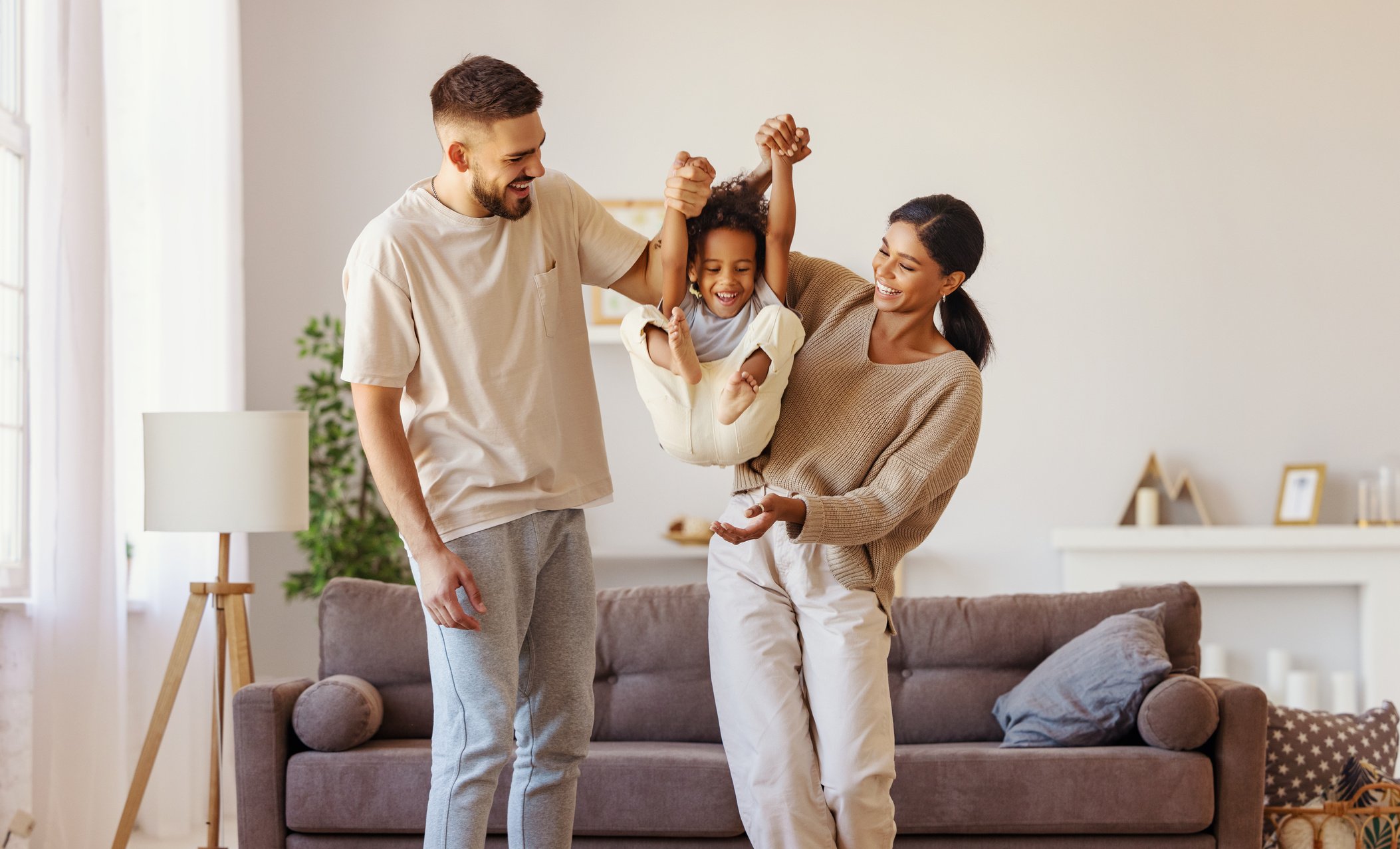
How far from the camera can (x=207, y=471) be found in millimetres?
3027

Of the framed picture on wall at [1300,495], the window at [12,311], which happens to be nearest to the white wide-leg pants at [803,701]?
the window at [12,311]

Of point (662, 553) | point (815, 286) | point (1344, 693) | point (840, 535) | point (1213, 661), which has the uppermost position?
point (815, 286)

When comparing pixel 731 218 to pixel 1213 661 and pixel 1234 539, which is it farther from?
pixel 1213 661

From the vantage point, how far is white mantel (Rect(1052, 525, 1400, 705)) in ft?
15.2

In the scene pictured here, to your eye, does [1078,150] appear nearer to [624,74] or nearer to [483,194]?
[624,74]

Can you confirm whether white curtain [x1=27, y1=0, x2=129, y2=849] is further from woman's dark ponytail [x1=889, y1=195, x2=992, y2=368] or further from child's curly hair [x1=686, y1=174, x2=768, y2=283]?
woman's dark ponytail [x1=889, y1=195, x2=992, y2=368]

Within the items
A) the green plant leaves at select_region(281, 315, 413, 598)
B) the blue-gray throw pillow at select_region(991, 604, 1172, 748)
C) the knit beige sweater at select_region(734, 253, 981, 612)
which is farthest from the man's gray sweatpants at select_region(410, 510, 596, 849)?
the green plant leaves at select_region(281, 315, 413, 598)

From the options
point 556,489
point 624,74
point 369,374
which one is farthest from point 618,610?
point 624,74

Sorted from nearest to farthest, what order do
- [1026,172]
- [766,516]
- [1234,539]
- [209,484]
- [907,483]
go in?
[766,516]
[907,483]
[209,484]
[1234,539]
[1026,172]

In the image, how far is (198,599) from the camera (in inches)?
124

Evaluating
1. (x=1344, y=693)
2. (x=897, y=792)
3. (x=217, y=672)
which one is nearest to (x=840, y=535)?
(x=897, y=792)

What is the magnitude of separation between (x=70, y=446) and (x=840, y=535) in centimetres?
227

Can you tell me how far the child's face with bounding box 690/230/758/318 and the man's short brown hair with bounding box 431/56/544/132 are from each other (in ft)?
1.22

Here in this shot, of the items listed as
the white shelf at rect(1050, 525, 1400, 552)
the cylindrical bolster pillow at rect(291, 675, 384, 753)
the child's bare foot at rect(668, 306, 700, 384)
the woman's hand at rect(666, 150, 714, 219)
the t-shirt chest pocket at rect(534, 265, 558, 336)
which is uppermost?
A: the woman's hand at rect(666, 150, 714, 219)
